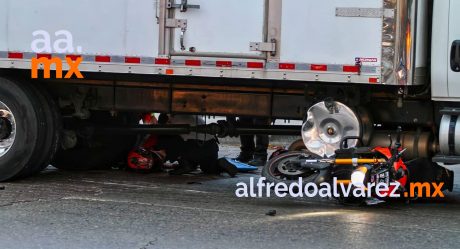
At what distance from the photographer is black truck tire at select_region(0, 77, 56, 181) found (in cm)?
757

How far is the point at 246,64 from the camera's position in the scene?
6.69 metres

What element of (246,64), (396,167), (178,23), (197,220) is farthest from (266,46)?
(197,220)

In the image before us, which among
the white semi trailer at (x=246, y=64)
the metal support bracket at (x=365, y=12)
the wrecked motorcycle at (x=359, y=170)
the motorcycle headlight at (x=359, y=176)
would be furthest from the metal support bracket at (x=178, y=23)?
the motorcycle headlight at (x=359, y=176)

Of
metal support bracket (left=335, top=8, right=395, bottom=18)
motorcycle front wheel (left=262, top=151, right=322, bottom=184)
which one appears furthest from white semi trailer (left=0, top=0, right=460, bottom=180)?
motorcycle front wheel (left=262, top=151, right=322, bottom=184)

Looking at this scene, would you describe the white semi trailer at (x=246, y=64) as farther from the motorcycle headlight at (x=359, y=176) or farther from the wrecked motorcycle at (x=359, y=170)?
the motorcycle headlight at (x=359, y=176)

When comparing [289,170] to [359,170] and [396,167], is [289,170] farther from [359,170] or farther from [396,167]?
[396,167]

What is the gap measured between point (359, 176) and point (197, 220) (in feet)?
4.93

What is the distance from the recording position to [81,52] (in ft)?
23.1

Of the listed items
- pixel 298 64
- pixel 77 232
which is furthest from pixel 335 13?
pixel 77 232

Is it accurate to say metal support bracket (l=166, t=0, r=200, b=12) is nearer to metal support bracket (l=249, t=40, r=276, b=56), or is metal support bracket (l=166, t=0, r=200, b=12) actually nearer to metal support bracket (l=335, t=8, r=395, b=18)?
metal support bracket (l=249, t=40, r=276, b=56)

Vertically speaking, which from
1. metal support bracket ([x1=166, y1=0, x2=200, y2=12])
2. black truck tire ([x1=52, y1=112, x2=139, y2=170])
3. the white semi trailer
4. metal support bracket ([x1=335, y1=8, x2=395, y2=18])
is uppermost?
metal support bracket ([x1=166, y1=0, x2=200, y2=12])

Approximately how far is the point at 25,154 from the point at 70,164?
1.77 metres

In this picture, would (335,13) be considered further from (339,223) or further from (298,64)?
(339,223)

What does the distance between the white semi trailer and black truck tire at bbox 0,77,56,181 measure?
0.04 feet
